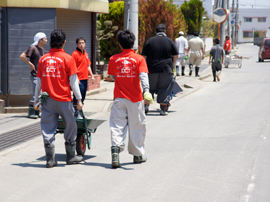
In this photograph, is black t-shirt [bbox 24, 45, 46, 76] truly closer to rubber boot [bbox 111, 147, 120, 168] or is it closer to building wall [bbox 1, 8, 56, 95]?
building wall [bbox 1, 8, 56, 95]

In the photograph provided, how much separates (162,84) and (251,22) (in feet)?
339

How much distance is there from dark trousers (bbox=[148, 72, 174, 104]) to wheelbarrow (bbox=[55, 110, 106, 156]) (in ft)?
12.6

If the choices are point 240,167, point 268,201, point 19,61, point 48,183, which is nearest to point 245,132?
point 240,167

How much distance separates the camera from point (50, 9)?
11.2 m

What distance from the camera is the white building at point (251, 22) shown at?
106975 millimetres

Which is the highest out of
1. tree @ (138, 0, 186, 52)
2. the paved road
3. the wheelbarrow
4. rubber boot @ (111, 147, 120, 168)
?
tree @ (138, 0, 186, 52)

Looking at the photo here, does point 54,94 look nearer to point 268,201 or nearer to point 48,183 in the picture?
point 48,183

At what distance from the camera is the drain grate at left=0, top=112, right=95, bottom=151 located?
7.61 meters

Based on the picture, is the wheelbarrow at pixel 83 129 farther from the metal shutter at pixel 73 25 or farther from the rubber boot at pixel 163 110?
the metal shutter at pixel 73 25

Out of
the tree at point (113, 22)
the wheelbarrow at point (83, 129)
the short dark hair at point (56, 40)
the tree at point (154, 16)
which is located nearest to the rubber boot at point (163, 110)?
the wheelbarrow at point (83, 129)

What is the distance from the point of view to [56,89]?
5.98 m

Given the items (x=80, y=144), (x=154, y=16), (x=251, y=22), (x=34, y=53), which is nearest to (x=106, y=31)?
(x=154, y=16)

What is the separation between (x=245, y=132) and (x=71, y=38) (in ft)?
23.7

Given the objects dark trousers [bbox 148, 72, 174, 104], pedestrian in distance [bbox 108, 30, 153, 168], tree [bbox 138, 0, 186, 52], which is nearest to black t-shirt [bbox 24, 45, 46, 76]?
dark trousers [bbox 148, 72, 174, 104]
